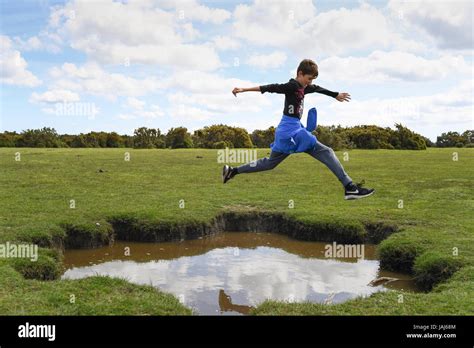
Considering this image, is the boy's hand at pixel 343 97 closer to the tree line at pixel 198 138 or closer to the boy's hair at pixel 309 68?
the boy's hair at pixel 309 68

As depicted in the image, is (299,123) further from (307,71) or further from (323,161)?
(307,71)

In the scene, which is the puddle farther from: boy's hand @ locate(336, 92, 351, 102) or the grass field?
boy's hand @ locate(336, 92, 351, 102)

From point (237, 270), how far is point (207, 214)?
494 centimetres

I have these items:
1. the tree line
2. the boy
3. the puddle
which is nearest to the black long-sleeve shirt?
the boy

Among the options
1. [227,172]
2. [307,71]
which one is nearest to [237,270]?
[227,172]

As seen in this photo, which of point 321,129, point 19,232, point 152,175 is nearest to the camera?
point 19,232

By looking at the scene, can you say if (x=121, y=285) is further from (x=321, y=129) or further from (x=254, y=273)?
(x=321, y=129)

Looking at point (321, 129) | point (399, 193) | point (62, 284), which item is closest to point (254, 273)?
point (62, 284)

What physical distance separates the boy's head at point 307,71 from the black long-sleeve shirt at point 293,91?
12cm

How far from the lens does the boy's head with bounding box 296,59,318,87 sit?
8688 millimetres

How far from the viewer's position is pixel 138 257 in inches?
640

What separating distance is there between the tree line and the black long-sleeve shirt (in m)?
54.2

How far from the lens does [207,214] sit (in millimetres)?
19672

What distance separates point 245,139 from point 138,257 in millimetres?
52321
